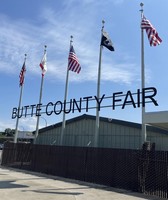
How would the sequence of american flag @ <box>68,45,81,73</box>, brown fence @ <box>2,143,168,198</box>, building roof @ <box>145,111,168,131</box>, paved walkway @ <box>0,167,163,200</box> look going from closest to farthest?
paved walkway @ <box>0,167,163,200</box> → brown fence @ <box>2,143,168,198</box> → building roof @ <box>145,111,168,131</box> → american flag @ <box>68,45,81,73</box>

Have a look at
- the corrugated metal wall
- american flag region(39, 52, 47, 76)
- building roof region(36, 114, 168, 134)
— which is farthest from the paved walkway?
american flag region(39, 52, 47, 76)

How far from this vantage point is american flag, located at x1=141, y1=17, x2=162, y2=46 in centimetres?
1525

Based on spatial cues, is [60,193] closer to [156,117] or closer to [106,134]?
[156,117]

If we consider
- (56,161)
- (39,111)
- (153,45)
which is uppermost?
(153,45)

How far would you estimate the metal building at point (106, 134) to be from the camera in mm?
18172

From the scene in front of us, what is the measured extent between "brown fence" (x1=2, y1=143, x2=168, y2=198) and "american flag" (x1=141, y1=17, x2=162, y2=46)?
5.89m

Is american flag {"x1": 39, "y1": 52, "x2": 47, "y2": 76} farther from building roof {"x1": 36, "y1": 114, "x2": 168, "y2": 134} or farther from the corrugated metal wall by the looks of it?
the corrugated metal wall

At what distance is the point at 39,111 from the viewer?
2291cm

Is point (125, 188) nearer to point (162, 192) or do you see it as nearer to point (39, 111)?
point (162, 192)

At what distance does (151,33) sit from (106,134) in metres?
8.64

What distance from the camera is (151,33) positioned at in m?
15.4

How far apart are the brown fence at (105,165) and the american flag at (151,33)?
19.3 ft

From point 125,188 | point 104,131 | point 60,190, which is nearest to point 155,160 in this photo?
point 125,188

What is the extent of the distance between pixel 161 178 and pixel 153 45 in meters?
6.95
